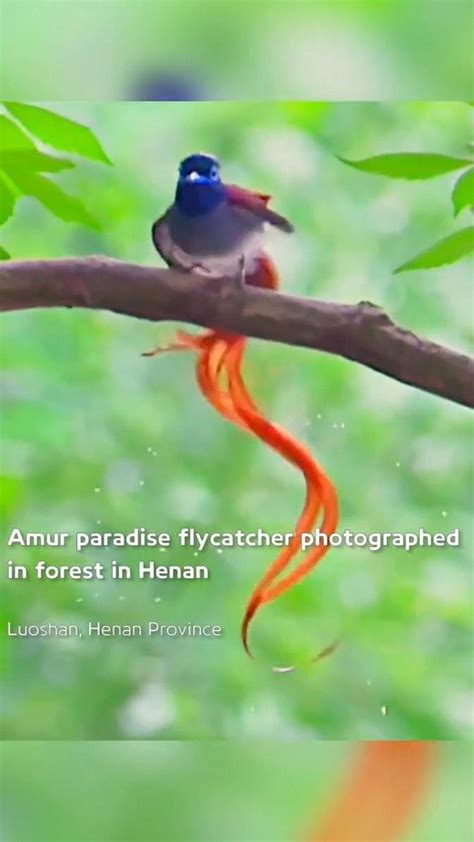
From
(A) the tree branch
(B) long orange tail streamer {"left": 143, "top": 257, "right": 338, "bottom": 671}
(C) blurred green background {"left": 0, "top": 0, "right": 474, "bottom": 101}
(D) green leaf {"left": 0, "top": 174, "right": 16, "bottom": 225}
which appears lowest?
(B) long orange tail streamer {"left": 143, "top": 257, "right": 338, "bottom": 671}

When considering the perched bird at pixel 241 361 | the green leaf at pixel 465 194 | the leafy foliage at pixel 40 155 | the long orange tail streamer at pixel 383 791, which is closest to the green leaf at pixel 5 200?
the leafy foliage at pixel 40 155

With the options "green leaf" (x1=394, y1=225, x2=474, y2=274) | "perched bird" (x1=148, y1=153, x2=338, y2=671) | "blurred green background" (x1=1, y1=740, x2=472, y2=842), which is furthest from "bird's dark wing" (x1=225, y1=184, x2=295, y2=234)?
"blurred green background" (x1=1, y1=740, x2=472, y2=842)

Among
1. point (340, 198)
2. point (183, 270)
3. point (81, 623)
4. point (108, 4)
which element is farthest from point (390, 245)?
point (81, 623)

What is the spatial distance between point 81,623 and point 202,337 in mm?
289

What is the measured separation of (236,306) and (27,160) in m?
0.24

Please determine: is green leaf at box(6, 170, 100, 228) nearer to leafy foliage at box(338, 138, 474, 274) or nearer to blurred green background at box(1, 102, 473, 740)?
blurred green background at box(1, 102, 473, 740)

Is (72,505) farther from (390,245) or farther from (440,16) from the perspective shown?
(440,16)

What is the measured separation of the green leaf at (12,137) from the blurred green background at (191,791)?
1.83 ft

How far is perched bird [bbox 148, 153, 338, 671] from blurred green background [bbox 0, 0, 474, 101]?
94mm

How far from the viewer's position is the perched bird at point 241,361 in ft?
2.69

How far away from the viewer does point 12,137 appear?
83cm

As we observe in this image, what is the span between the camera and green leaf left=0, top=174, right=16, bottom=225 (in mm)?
830

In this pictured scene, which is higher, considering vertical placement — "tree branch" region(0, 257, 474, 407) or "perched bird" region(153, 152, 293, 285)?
"perched bird" region(153, 152, 293, 285)

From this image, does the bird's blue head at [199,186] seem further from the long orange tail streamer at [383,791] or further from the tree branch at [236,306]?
the long orange tail streamer at [383,791]
